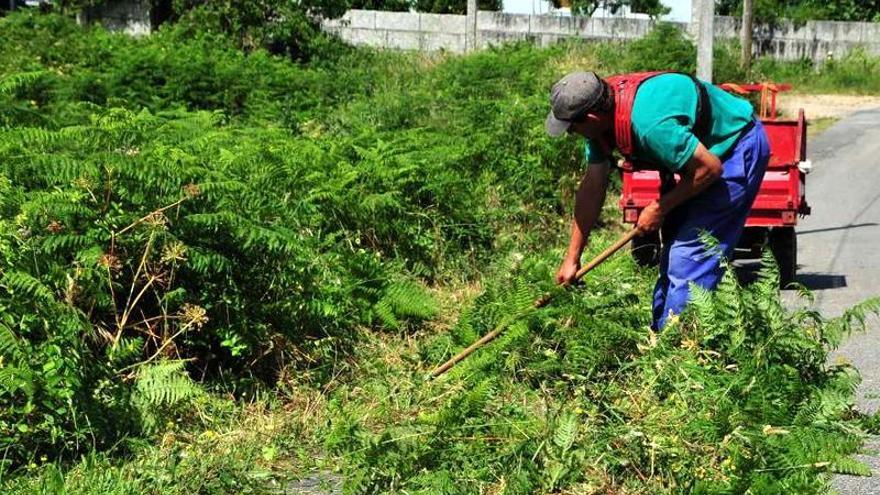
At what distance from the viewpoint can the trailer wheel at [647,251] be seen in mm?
9844

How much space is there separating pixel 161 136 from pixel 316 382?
99.7 inches

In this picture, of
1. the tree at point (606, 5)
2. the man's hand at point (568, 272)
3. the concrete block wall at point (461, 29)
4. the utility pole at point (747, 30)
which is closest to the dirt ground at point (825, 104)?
the utility pole at point (747, 30)

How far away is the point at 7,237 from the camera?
5.71 meters

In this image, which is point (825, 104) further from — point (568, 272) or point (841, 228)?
point (568, 272)

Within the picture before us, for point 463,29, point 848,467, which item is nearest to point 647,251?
point 848,467

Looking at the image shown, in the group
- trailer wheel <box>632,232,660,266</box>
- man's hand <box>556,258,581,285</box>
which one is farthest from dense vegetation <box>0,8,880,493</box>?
trailer wheel <box>632,232,660,266</box>

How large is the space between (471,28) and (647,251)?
16.6 meters

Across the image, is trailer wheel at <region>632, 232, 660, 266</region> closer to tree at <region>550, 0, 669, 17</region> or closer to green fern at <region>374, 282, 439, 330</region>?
green fern at <region>374, 282, 439, 330</region>

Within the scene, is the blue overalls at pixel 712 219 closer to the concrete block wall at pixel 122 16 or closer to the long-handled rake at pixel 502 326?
the long-handled rake at pixel 502 326

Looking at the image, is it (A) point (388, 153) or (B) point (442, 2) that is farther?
(B) point (442, 2)

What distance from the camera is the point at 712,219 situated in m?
6.23

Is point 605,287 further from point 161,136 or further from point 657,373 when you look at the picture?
point 161,136

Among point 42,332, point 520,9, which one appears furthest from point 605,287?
point 520,9

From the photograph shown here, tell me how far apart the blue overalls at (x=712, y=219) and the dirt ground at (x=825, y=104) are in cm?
1725
